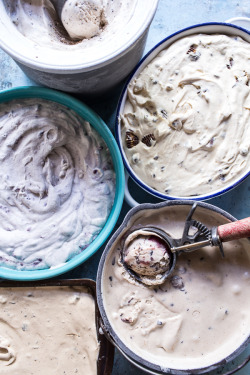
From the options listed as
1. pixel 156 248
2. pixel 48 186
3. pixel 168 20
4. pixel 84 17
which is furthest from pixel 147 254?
pixel 168 20

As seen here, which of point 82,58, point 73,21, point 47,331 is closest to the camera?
point 82,58

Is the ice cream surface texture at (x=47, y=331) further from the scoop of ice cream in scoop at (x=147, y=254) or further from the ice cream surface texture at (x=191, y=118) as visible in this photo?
the ice cream surface texture at (x=191, y=118)

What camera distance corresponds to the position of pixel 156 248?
122cm

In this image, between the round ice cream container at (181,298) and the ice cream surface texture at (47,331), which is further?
the ice cream surface texture at (47,331)

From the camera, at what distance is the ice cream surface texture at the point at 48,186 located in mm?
1278

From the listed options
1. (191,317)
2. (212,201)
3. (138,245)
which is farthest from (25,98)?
(191,317)

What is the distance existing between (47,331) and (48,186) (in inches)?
16.6

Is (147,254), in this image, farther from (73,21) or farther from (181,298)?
(73,21)

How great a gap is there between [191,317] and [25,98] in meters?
0.76

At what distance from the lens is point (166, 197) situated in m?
1.27

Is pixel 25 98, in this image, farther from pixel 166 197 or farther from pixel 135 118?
Result: pixel 166 197

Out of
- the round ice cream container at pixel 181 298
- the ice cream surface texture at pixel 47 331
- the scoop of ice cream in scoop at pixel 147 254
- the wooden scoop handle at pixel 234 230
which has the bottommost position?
the ice cream surface texture at pixel 47 331

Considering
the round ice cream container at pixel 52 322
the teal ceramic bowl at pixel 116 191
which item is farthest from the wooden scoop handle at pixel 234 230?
the round ice cream container at pixel 52 322

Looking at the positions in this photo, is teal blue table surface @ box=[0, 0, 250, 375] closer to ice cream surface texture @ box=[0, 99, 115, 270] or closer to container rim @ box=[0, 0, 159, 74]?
ice cream surface texture @ box=[0, 99, 115, 270]
